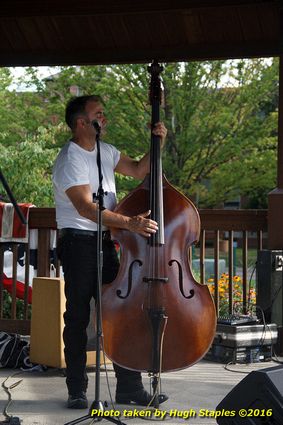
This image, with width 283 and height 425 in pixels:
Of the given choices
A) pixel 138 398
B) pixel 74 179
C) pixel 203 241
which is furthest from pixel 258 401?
pixel 203 241

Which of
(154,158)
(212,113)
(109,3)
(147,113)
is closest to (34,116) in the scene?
(147,113)

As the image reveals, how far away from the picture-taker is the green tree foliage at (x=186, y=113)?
14000 mm

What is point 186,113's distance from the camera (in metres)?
14.4

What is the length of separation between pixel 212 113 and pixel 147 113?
4.45 ft

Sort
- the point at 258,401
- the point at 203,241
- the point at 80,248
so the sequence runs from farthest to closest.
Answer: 1. the point at 203,241
2. the point at 80,248
3. the point at 258,401

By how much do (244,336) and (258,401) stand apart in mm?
2858

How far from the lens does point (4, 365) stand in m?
5.21

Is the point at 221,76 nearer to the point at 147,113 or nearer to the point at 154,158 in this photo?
the point at 147,113

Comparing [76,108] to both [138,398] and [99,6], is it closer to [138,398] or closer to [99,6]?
[99,6]

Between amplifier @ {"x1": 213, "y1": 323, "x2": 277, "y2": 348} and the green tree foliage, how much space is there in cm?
794

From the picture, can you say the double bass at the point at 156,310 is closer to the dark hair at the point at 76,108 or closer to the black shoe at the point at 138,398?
the black shoe at the point at 138,398

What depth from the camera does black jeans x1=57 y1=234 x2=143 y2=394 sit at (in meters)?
4.16

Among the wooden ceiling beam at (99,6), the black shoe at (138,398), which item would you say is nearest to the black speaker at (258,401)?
the black shoe at (138,398)

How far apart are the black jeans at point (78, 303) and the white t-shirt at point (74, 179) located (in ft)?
0.28
